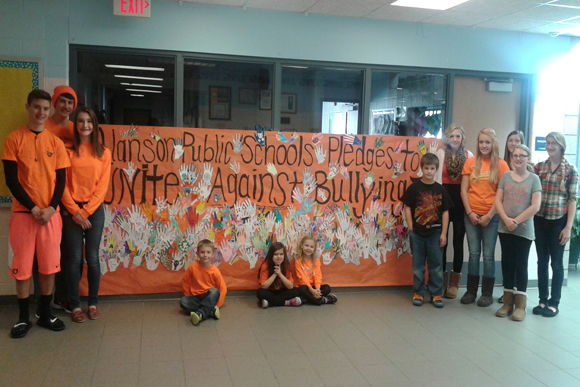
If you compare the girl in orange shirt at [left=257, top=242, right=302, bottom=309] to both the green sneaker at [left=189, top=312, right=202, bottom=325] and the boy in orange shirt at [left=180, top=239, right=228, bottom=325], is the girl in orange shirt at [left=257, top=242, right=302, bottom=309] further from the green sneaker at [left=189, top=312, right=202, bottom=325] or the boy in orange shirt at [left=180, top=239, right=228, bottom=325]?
the green sneaker at [left=189, top=312, right=202, bottom=325]

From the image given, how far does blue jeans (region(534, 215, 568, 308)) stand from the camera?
4.23 m

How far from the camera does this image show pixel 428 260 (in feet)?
14.8

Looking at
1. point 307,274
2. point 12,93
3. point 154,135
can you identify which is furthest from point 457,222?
point 12,93

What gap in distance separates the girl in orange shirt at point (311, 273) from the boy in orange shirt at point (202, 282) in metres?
0.66

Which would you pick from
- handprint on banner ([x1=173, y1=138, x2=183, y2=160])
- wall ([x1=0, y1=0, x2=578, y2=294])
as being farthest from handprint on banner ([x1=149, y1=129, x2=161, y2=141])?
wall ([x1=0, y1=0, x2=578, y2=294])

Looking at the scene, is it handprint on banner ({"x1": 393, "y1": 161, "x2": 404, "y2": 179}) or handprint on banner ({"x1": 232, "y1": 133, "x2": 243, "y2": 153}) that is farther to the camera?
handprint on banner ({"x1": 393, "y1": 161, "x2": 404, "y2": 179})

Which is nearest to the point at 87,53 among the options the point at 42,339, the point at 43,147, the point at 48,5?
the point at 48,5

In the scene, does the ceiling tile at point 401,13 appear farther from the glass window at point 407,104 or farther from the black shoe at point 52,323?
the black shoe at point 52,323

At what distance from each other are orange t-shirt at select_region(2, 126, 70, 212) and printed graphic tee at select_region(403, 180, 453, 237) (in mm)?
2845

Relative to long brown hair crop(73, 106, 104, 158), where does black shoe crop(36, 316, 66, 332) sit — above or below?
below

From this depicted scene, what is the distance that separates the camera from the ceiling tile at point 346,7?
4.34 metres

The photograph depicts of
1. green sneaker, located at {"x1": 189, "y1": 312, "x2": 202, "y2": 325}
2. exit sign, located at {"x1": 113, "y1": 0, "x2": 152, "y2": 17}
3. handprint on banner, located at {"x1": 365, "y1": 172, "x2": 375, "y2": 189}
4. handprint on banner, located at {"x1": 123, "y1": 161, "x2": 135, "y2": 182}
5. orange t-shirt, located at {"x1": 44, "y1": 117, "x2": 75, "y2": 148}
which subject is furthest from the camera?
handprint on banner, located at {"x1": 365, "y1": 172, "x2": 375, "y2": 189}

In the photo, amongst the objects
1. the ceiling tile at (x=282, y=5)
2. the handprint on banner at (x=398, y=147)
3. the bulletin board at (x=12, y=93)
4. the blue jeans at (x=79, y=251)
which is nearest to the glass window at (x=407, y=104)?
the handprint on banner at (x=398, y=147)

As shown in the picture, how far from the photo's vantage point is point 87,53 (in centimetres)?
434
